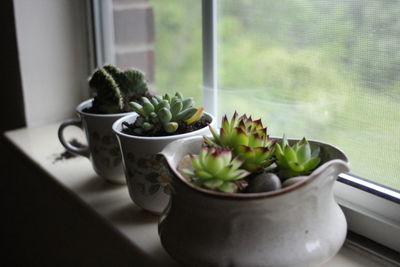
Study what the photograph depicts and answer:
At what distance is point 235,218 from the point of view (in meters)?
0.52

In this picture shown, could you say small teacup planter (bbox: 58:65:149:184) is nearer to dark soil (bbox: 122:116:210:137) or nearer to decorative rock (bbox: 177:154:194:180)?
dark soil (bbox: 122:116:210:137)

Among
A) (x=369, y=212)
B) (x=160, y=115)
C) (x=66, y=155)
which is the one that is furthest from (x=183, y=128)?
(x=66, y=155)

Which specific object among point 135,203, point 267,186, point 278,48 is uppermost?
point 278,48

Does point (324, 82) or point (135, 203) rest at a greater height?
point (324, 82)

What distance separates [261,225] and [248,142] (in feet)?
0.35

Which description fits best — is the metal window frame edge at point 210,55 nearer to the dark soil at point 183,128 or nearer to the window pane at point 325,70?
the window pane at point 325,70

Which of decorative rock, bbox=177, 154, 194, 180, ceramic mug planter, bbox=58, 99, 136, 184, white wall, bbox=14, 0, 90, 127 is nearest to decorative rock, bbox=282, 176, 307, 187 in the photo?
decorative rock, bbox=177, 154, 194, 180

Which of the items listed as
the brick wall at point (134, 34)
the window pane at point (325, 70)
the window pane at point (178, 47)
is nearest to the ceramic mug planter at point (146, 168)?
the window pane at point (325, 70)

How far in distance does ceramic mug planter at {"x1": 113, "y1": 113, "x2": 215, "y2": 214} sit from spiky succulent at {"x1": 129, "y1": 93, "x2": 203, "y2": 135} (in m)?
0.03

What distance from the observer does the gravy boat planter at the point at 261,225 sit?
1.69ft

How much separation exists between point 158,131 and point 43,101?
0.62m

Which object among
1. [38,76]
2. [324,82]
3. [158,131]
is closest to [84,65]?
[38,76]

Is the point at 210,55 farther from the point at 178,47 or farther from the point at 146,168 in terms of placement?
the point at 146,168

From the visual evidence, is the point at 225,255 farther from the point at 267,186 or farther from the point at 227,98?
the point at 227,98
